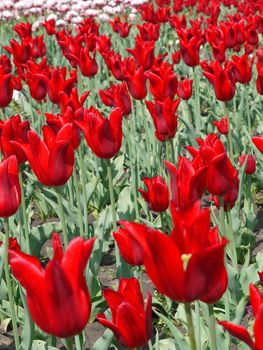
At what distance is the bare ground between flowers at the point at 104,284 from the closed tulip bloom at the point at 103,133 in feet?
2.87

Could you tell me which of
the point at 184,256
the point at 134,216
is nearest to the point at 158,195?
the point at 134,216

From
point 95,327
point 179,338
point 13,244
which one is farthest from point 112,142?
point 95,327

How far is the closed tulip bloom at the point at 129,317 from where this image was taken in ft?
4.38

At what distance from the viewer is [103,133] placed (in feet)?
7.59

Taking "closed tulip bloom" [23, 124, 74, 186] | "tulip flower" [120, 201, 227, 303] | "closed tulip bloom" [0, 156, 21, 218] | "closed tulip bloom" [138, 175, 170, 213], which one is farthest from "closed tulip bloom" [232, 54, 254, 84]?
"tulip flower" [120, 201, 227, 303]

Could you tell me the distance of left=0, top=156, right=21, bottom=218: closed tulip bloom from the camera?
1.92 m

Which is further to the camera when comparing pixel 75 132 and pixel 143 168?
pixel 143 168

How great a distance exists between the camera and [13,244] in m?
2.33

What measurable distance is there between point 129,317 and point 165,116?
63.6 inches

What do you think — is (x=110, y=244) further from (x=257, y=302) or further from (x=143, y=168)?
(x=257, y=302)

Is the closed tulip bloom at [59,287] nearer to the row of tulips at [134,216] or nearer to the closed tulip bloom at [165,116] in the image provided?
the row of tulips at [134,216]

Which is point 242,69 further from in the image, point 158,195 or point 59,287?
point 59,287

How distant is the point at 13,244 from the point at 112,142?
516 mm

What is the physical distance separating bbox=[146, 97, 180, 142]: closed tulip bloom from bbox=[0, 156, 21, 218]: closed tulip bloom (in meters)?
1.01
